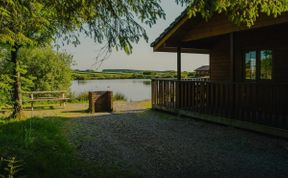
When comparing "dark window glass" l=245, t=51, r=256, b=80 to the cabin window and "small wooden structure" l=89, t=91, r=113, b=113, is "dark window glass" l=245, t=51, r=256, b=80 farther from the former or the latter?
"small wooden structure" l=89, t=91, r=113, b=113

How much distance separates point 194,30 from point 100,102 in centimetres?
595

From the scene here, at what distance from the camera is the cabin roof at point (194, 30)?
9.78 m

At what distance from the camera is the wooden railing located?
848 cm

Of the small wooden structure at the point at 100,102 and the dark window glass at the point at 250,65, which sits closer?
the dark window glass at the point at 250,65

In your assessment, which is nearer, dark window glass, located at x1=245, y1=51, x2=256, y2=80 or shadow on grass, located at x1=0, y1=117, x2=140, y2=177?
shadow on grass, located at x1=0, y1=117, x2=140, y2=177

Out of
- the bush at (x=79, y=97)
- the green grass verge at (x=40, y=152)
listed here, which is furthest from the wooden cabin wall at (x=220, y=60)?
the bush at (x=79, y=97)

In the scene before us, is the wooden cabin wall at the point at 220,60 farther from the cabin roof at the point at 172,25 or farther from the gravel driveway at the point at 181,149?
the gravel driveway at the point at 181,149

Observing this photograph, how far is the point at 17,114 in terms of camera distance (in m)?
12.2

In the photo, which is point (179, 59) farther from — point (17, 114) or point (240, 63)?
point (17, 114)

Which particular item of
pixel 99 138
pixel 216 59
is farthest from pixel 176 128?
pixel 216 59

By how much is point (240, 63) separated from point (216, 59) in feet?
5.44

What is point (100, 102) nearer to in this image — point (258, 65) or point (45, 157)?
point (258, 65)

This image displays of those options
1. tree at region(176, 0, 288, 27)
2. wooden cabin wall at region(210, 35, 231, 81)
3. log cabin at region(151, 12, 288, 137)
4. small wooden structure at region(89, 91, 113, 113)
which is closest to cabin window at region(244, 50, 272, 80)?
log cabin at region(151, 12, 288, 137)

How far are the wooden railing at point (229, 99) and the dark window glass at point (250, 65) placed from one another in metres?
0.96
